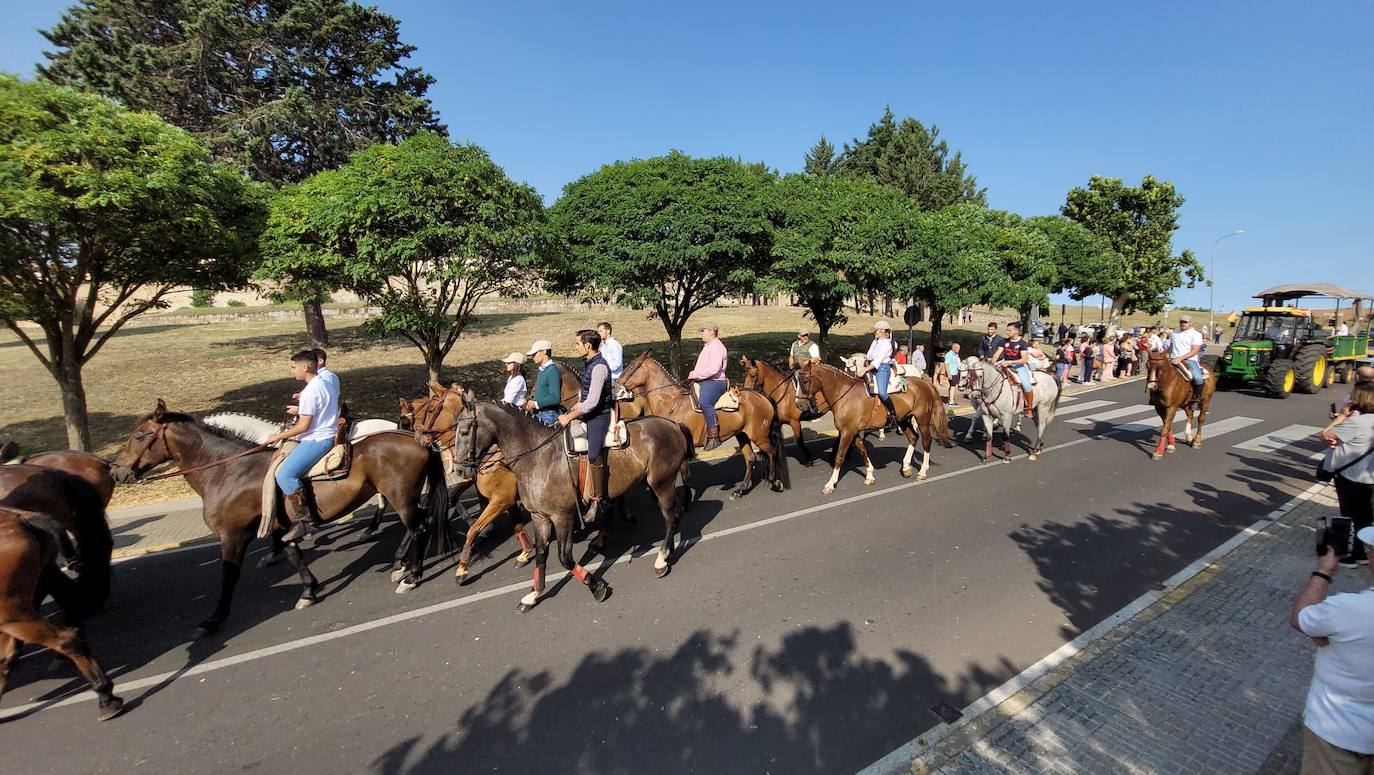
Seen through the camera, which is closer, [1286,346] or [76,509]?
[76,509]

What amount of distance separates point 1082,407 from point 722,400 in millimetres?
14647

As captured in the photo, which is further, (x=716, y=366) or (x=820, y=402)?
(x=820, y=402)

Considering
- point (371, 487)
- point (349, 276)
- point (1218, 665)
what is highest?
point (349, 276)

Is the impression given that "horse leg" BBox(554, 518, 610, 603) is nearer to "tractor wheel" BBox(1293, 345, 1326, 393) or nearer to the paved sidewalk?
the paved sidewalk

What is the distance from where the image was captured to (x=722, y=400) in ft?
29.5

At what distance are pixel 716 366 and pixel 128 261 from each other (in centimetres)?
1101

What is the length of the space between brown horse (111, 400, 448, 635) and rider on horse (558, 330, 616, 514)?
213 cm

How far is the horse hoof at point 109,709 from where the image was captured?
14.0 feet

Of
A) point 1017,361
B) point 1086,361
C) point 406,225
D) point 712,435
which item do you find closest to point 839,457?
point 712,435

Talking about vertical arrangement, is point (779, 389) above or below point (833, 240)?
below

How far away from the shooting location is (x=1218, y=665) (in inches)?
180

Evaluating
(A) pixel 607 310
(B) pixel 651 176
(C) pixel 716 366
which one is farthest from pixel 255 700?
(A) pixel 607 310

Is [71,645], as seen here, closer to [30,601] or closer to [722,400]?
[30,601]

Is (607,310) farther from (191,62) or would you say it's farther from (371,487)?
(371,487)
